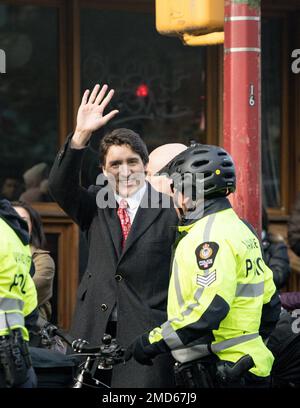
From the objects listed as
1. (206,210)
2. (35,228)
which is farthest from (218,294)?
(35,228)

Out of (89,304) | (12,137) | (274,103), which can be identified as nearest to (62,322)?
(12,137)

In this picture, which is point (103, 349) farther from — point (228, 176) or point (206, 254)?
point (228, 176)

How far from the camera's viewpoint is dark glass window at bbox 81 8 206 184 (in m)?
11.2

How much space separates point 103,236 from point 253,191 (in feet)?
2.86

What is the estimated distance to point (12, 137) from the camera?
1114cm

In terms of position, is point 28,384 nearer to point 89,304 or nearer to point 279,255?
point 89,304

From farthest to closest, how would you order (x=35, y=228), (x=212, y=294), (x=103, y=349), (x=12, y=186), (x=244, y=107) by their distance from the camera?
(x=12, y=186)
(x=35, y=228)
(x=244, y=107)
(x=103, y=349)
(x=212, y=294)

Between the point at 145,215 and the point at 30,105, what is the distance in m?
4.29

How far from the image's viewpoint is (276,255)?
9758 millimetres

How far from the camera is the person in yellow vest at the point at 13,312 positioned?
5.91 m

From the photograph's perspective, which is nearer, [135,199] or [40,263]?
[135,199]

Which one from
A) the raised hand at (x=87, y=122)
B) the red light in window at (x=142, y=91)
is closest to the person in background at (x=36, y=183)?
the red light in window at (x=142, y=91)

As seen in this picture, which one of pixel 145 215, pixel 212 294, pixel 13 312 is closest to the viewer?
pixel 212 294

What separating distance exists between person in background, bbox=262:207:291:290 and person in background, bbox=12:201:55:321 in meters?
1.84
